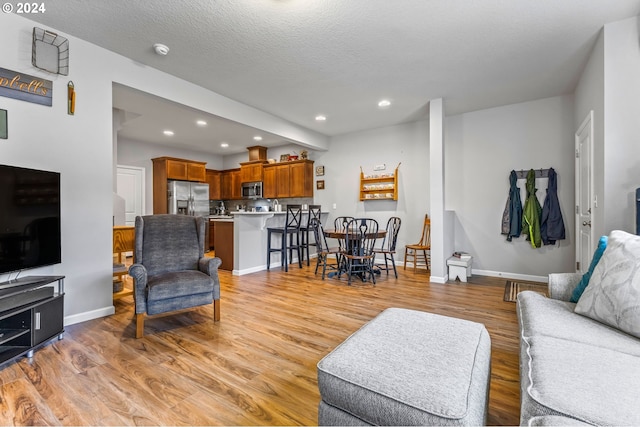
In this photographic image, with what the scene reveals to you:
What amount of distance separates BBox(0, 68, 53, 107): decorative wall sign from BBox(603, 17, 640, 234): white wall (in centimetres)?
485

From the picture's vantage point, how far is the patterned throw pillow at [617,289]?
135 cm

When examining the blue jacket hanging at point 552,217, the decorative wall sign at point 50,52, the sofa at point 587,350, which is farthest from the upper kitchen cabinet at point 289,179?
the sofa at point 587,350

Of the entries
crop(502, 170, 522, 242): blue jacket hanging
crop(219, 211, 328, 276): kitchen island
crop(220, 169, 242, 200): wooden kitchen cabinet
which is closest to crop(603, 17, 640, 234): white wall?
crop(502, 170, 522, 242): blue jacket hanging

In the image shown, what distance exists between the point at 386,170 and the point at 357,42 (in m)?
3.18

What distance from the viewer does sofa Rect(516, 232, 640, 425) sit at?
0.86 metres

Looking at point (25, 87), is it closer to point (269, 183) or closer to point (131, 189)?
point (131, 189)

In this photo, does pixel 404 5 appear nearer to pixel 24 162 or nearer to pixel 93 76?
pixel 93 76

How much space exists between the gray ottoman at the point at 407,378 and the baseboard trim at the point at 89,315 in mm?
2696

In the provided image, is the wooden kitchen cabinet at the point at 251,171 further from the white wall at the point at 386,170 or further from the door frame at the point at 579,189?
the door frame at the point at 579,189

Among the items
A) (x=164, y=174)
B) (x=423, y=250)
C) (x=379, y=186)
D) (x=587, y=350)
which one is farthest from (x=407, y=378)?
(x=164, y=174)

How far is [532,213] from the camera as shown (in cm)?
434

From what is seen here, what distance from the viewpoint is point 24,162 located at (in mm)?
2461

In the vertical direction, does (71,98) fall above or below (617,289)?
above

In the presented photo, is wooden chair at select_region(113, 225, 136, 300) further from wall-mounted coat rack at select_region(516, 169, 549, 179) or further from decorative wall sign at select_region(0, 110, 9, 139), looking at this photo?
wall-mounted coat rack at select_region(516, 169, 549, 179)
